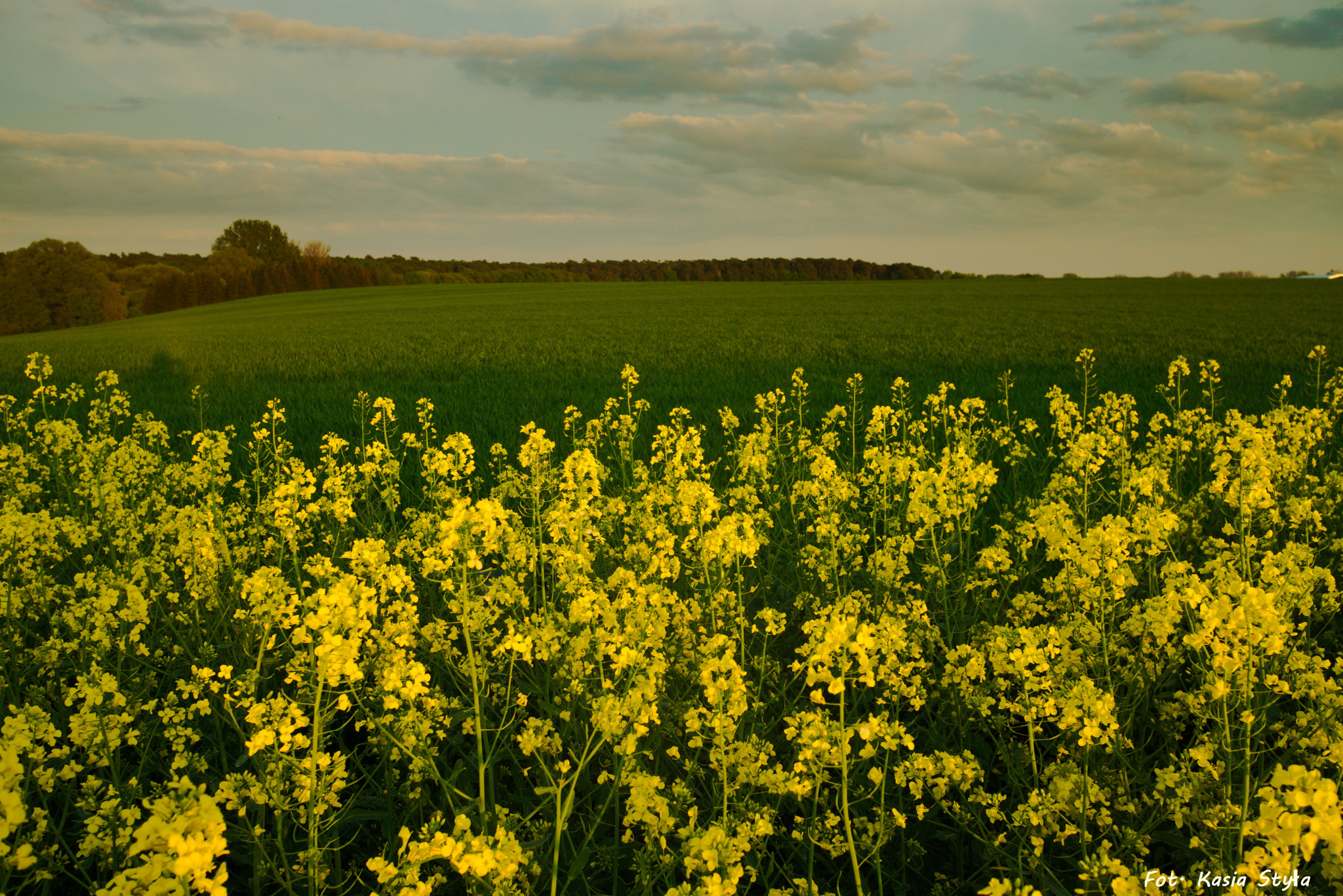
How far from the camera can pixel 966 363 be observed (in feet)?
54.9

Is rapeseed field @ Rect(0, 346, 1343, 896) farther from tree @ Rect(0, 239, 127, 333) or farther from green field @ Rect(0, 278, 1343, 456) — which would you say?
tree @ Rect(0, 239, 127, 333)

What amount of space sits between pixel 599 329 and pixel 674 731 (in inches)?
1006

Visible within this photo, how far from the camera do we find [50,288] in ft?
212

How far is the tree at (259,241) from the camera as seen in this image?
104 m

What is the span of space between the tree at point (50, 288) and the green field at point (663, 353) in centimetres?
3214

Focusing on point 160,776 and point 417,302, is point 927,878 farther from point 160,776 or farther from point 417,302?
point 417,302

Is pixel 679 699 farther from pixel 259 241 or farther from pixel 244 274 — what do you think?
pixel 259 241

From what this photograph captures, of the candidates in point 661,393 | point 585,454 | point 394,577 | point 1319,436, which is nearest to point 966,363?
point 661,393

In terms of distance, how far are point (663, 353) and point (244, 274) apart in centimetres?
8374

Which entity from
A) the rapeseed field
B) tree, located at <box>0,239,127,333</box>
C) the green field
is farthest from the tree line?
the rapeseed field

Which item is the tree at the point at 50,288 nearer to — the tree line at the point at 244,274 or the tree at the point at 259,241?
the tree line at the point at 244,274

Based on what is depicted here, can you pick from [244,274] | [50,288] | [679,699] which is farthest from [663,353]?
[244,274]

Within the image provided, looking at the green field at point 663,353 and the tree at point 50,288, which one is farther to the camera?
the tree at point 50,288

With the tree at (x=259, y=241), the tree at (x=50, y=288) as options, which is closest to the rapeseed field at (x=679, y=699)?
the tree at (x=50, y=288)
